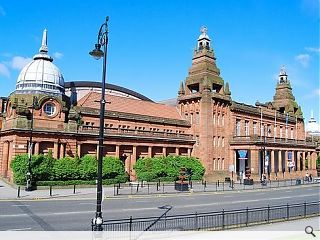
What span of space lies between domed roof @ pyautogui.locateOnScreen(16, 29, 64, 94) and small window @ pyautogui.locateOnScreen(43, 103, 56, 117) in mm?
4154

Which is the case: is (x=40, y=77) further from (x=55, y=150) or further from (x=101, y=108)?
(x=101, y=108)

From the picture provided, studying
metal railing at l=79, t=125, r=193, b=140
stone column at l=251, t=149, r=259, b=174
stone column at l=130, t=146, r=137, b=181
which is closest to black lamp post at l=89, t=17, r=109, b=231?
metal railing at l=79, t=125, r=193, b=140

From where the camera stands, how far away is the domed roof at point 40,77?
49719 mm

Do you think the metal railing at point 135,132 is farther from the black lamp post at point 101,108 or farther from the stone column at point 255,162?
the black lamp post at point 101,108

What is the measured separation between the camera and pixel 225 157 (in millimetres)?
64125

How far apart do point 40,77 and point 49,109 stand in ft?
20.7

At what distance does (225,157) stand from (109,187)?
28485 millimetres

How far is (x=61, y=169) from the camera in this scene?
4012 centimetres

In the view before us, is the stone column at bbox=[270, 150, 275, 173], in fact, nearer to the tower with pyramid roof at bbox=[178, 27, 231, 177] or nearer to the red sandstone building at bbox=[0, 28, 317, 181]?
the red sandstone building at bbox=[0, 28, 317, 181]

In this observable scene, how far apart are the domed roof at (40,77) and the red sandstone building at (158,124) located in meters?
0.14

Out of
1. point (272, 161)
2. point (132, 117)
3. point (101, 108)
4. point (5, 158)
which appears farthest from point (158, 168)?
point (101, 108)

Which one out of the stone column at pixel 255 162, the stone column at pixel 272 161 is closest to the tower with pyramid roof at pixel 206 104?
the stone column at pixel 255 162

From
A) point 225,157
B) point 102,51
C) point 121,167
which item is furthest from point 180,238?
point 225,157

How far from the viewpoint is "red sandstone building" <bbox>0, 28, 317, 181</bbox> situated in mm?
44969
